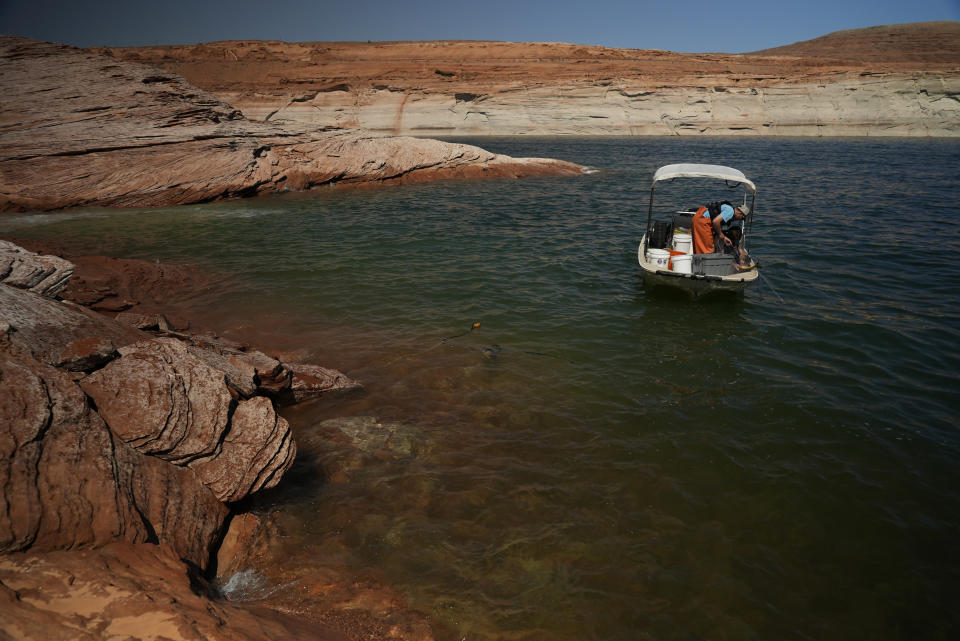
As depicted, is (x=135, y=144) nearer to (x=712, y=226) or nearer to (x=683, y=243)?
(x=683, y=243)

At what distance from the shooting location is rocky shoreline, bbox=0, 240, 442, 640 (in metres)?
2.97

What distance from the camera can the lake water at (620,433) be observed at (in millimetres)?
4535

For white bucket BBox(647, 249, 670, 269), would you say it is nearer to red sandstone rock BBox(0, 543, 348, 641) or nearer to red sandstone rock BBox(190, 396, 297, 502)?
red sandstone rock BBox(190, 396, 297, 502)

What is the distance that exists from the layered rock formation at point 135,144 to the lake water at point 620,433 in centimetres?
627

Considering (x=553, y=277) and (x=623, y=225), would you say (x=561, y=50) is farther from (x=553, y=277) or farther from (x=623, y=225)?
(x=553, y=277)

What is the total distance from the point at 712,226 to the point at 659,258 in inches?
54.6

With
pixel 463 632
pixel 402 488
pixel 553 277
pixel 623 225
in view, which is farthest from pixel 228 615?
pixel 623 225

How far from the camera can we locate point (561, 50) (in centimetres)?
6425

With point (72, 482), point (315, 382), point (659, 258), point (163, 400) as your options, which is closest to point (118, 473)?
point (72, 482)

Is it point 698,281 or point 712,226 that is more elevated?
point 712,226

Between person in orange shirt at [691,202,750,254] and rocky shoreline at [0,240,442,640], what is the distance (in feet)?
30.2

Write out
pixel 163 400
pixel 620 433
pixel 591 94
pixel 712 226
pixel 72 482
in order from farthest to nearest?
1. pixel 591 94
2. pixel 712 226
3. pixel 620 433
4. pixel 163 400
5. pixel 72 482

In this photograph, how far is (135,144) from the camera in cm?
2006

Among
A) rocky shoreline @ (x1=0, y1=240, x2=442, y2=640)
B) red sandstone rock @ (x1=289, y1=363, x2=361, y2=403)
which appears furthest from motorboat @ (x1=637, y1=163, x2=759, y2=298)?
rocky shoreline @ (x1=0, y1=240, x2=442, y2=640)
